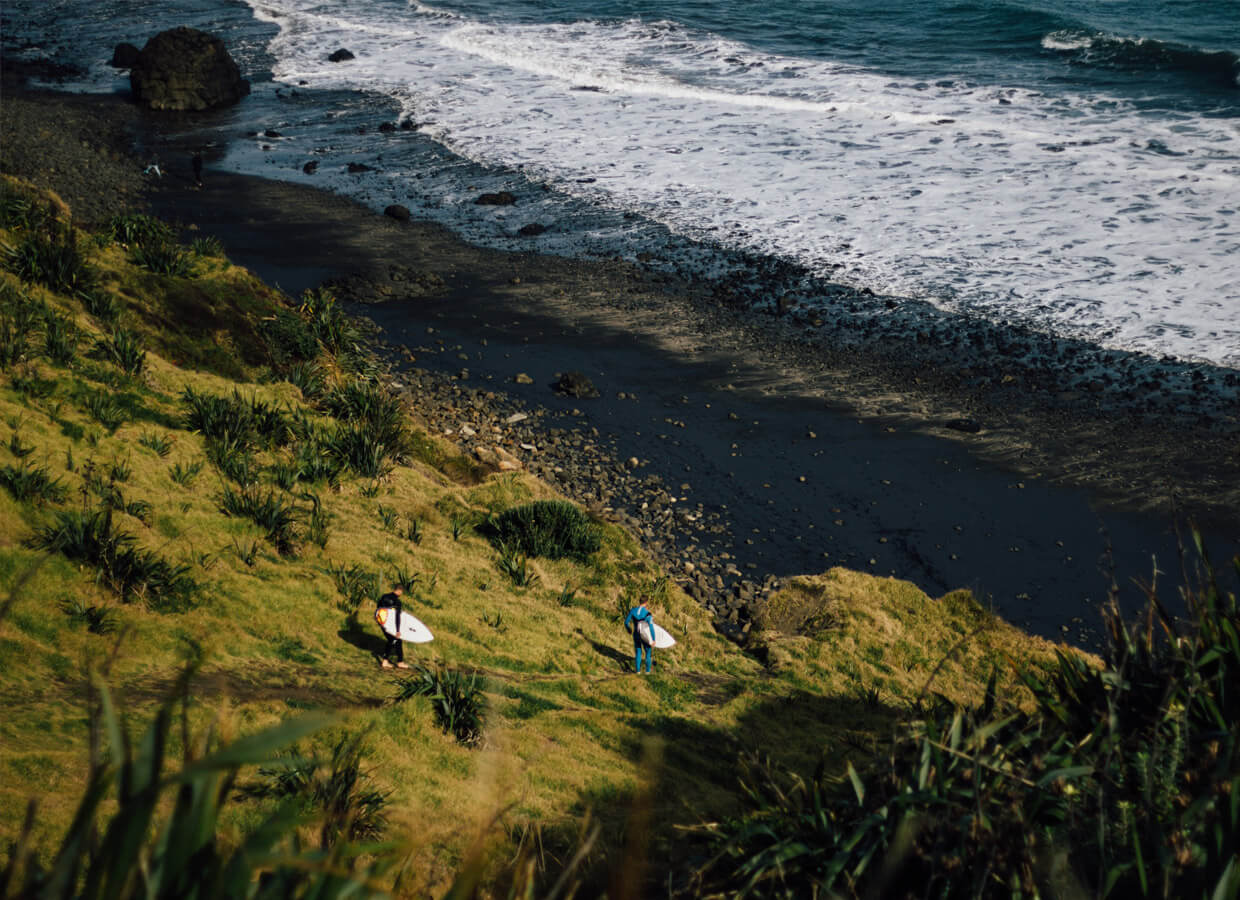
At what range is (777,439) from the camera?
49.9ft

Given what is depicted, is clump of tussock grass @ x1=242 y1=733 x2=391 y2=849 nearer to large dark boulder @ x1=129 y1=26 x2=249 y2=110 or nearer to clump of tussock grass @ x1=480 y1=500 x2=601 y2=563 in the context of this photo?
clump of tussock grass @ x1=480 y1=500 x2=601 y2=563

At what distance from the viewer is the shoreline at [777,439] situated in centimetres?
1285

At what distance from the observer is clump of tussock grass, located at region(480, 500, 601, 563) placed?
11.2m

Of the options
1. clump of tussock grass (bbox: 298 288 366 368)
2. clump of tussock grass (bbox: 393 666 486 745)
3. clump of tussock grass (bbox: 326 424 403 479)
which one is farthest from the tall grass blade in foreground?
clump of tussock grass (bbox: 298 288 366 368)

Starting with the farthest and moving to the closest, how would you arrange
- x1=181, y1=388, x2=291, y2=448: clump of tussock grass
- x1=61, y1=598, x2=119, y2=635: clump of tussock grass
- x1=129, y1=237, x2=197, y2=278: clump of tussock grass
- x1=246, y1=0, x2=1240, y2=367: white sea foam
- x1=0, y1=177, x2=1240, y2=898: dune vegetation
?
x1=246, y1=0, x2=1240, y2=367: white sea foam → x1=129, y1=237, x2=197, y2=278: clump of tussock grass → x1=181, y1=388, x2=291, y2=448: clump of tussock grass → x1=61, y1=598, x2=119, y2=635: clump of tussock grass → x1=0, y1=177, x2=1240, y2=898: dune vegetation

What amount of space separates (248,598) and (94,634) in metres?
1.45

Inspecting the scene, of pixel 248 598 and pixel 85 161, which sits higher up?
pixel 85 161

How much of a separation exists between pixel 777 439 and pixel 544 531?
5.39m

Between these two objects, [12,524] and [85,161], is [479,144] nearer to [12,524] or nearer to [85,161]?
[85,161]

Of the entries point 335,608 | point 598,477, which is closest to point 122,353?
A: point 335,608

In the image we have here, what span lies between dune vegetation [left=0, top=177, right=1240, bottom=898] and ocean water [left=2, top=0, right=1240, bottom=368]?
10049mm

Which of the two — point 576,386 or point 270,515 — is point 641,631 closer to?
point 270,515

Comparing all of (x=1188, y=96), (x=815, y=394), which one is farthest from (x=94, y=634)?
(x=1188, y=96)

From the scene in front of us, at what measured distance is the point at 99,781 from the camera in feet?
6.34
